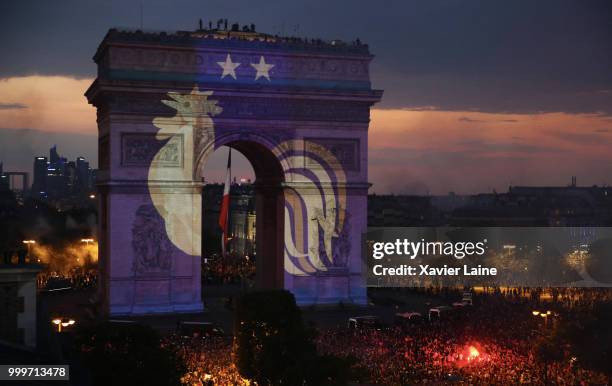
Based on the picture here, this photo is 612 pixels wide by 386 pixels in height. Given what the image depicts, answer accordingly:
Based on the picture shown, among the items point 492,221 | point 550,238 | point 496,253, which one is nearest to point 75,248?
point 496,253

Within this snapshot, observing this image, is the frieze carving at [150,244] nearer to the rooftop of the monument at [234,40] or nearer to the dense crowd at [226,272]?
the rooftop of the monument at [234,40]

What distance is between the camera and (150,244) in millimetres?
31859

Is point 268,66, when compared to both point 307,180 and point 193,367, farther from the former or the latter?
point 193,367

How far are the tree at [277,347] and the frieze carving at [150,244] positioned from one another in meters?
8.28

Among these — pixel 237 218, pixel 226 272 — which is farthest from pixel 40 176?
pixel 226 272

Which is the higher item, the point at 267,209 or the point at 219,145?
the point at 219,145

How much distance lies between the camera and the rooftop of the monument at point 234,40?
3156 centimetres

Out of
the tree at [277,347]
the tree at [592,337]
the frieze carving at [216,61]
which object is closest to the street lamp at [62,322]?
the tree at [277,347]

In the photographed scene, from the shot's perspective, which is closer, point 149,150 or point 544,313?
point 149,150

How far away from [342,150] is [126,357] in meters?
16.0

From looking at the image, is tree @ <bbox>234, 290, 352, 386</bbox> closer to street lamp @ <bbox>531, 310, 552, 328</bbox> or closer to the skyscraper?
street lamp @ <bbox>531, 310, 552, 328</bbox>

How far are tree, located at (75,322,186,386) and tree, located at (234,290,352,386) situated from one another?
230 centimetres

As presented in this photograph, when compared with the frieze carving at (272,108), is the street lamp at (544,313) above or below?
below

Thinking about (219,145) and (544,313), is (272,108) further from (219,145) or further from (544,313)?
(544,313)
